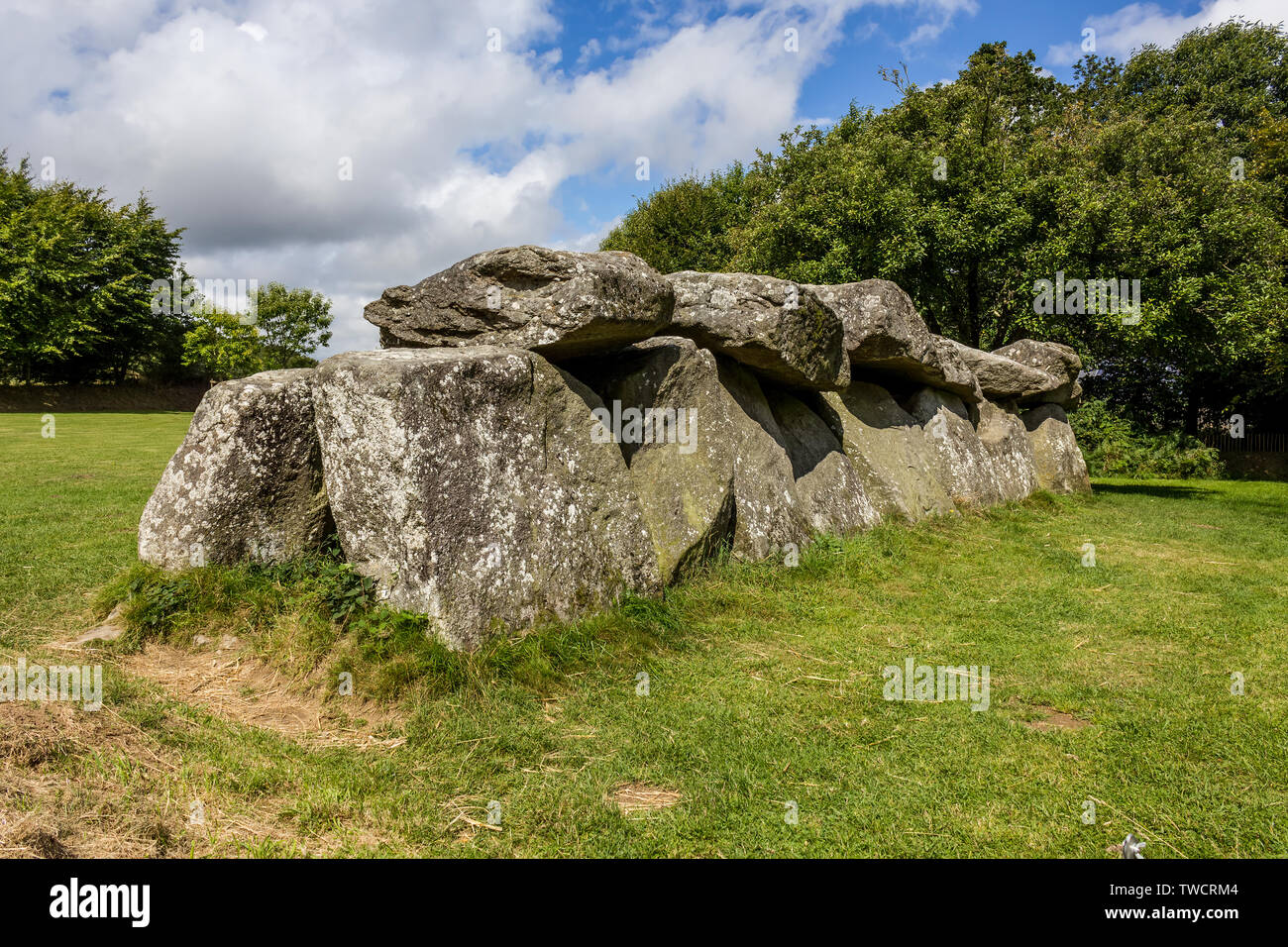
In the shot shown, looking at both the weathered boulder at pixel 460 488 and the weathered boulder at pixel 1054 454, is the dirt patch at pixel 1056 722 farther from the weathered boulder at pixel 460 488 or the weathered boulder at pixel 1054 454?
the weathered boulder at pixel 1054 454

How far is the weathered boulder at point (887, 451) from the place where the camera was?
33.9 ft

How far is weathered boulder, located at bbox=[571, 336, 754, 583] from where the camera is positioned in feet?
22.7

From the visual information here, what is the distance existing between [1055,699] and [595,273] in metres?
4.47

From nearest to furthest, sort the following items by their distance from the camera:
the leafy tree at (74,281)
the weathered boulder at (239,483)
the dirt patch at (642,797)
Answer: the dirt patch at (642,797), the weathered boulder at (239,483), the leafy tree at (74,281)

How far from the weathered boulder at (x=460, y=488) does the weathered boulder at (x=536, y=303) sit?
360mm

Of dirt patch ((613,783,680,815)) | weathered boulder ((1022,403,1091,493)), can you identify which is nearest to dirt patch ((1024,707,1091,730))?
dirt patch ((613,783,680,815))

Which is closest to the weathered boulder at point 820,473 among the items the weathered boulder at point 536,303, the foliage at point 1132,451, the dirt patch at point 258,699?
the weathered boulder at point 536,303

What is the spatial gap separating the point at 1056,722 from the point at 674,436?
12.7 feet

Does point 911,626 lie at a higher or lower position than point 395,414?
lower
